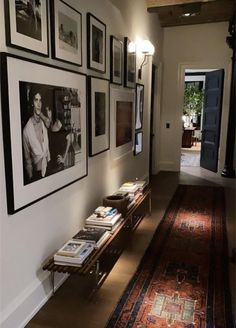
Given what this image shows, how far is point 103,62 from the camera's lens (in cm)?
303

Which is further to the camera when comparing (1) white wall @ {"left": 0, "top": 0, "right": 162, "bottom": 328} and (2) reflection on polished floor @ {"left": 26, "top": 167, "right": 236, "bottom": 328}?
(2) reflection on polished floor @ {"left": 26, "top": 167, "right": 236, "bottom": 328}

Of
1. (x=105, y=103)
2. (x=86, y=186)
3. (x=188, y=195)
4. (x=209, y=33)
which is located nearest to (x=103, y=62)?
(x=105, y=103)

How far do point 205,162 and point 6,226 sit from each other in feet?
19.8

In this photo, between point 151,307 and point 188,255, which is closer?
point 151,307

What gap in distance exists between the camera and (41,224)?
7.00 ft

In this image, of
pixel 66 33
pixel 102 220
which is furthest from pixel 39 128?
pixel 102 220

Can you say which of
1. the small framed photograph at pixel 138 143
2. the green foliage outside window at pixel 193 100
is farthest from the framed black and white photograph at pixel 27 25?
the green foliage outside window at pixel 193 100

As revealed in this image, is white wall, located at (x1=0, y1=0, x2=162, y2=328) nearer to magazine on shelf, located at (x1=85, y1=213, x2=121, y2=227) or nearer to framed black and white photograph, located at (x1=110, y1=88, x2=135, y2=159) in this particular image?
magazine on shelf, located at (x1=85, y1=213, x2=121, y2=227)

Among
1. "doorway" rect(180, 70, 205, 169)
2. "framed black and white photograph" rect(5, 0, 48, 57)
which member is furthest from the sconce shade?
"doorway" rect(180, 70, 205, 169)

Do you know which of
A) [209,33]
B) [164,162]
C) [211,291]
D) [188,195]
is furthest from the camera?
[164,162]

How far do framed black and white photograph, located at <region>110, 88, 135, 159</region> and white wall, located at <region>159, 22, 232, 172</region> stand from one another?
2562mm

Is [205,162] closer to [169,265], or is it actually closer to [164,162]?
[164,162]

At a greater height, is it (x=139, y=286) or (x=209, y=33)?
(x=209, y=33)

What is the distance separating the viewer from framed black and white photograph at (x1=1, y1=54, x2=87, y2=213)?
1.72 m
